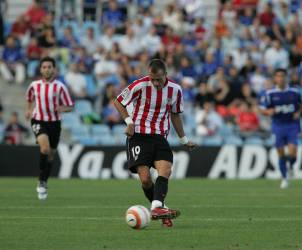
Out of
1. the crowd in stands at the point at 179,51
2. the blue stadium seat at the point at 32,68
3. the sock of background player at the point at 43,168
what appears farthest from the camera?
the blue stadium seat at the point at 32,68

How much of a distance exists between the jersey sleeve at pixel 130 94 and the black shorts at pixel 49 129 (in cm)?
480

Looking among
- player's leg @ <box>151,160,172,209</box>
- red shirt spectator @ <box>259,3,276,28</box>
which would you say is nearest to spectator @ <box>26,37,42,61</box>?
red shirt spectator @ <box>259,3,276,28</box>

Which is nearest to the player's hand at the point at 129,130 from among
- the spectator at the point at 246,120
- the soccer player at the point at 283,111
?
the soccer player at the point at 283,111

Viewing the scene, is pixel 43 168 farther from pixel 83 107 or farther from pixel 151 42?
pixel 151 42

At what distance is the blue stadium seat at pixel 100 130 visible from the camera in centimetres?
2464

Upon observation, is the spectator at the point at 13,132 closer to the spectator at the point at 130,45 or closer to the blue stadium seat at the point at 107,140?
the blue stadium seat at the point at 107,140

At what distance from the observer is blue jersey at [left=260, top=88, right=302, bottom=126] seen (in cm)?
2000

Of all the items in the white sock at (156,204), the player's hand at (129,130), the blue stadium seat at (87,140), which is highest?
A: the player's hand at (129,130)

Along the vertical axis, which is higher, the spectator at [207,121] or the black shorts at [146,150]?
the spectator at [207,121]

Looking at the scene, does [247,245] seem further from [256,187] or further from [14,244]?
[256,187]

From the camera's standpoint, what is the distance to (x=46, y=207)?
13969 mm

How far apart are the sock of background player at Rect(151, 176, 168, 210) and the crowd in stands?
13808 mm

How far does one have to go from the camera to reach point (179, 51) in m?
26.6

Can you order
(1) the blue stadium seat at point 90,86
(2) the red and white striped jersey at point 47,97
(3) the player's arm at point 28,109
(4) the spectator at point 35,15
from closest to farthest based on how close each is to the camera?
(3) the player's arm at point 28,109 < (2) the red and white striped jersey at point 47,97 < (1) the blue stadium seat at point 90,86 < (4) the spectator at point 35,15
